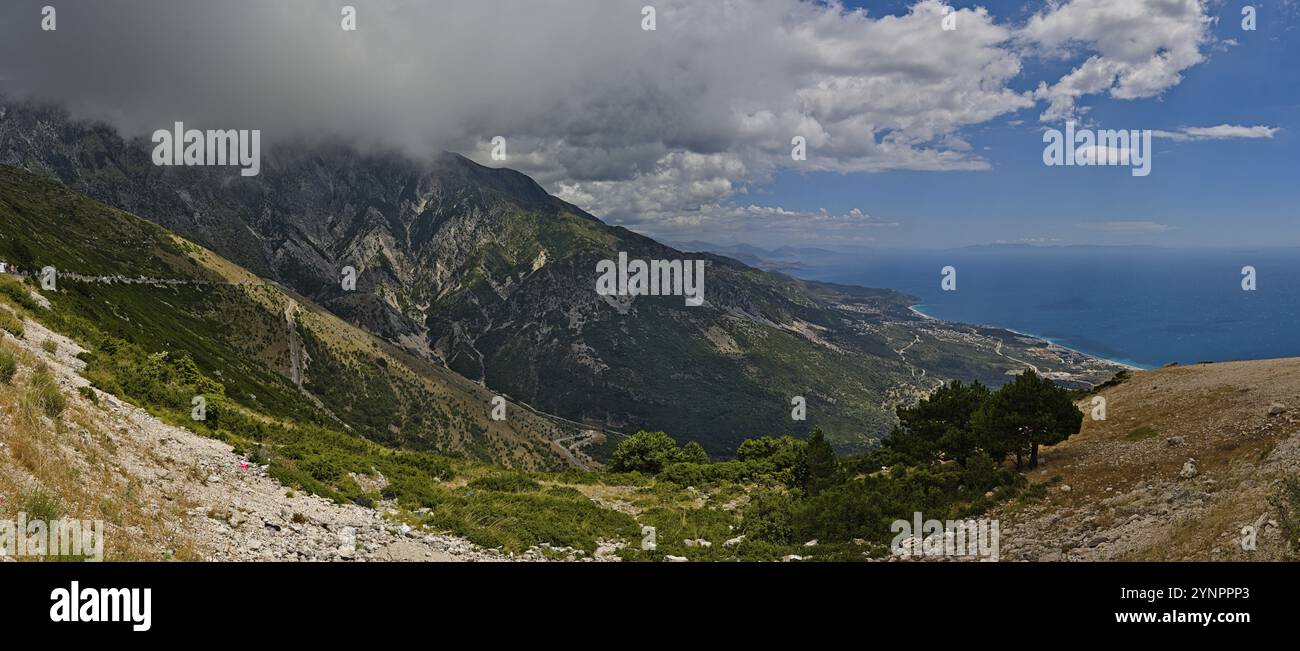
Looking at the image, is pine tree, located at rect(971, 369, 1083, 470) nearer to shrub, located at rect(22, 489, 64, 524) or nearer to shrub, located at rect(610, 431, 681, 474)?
shrub, located at rect(610, 431, 681, 474)

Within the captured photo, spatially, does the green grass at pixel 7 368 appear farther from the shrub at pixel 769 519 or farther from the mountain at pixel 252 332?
the mountain at pixel 252 332

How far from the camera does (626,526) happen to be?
25922mm

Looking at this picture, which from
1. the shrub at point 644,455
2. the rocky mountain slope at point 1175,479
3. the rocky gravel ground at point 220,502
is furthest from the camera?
the shrub at point 644,455

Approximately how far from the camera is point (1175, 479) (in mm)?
19750

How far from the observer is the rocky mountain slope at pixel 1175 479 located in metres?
14.1

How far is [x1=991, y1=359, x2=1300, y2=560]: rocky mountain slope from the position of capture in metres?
14.1

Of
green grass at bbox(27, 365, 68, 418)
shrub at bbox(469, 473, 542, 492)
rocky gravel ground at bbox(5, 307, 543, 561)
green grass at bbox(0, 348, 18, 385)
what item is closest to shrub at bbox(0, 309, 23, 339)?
rocky gravel ground at bbox(5, 307, 543, 561)

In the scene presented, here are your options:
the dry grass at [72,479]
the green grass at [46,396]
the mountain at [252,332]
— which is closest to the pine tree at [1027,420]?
the dry grass at [72,479]

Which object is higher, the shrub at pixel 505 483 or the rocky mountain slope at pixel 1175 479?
the rocky mountain slope at pixel 1175 479

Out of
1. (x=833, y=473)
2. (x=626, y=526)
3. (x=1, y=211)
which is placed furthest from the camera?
(x=1, y=211)

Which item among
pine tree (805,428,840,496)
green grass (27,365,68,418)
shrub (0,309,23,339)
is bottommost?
pine tree (805,428,840,496)

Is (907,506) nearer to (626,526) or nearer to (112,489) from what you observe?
(626,526)
